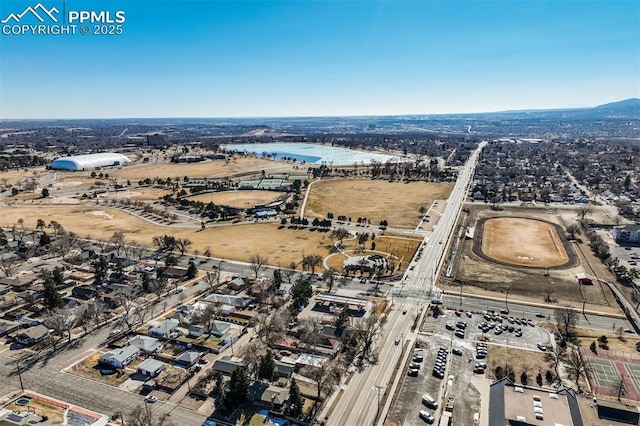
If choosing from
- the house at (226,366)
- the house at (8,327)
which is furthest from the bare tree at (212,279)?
the house at (8,327)

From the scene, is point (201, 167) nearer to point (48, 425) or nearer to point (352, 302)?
point (352, 302)

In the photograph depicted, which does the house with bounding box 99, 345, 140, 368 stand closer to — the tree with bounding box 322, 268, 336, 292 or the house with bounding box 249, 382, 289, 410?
the house with bounding box 249, 382, 289, 410

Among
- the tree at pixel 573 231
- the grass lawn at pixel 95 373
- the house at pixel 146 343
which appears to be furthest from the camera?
the tree at pixel 573 231

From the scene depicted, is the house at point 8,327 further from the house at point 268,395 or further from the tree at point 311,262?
the tree at point 311,262

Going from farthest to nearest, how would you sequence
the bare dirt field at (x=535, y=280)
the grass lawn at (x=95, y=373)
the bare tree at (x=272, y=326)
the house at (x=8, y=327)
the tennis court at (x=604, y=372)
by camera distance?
the bare dirt field at (x=535, y=280) < the house at (x=8, y=327) < the bare tree at (x=272, y=326) < the grass lawn at (x=95, y=373) < the tennis court at (x=604, y=372)

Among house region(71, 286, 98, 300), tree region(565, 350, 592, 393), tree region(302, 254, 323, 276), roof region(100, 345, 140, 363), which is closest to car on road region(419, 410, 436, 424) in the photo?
tree region(565, 350, 592, 393)

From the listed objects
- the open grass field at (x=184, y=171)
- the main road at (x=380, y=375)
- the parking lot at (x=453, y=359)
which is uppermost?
the open grass field at (x=184, y=171)
